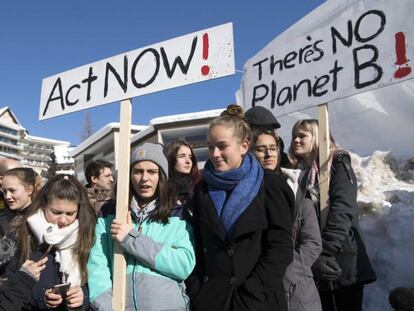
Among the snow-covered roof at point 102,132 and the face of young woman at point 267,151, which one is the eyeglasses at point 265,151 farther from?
the snow-covered roof at point 102,132

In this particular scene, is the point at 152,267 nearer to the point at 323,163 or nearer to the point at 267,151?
the point at 267,151

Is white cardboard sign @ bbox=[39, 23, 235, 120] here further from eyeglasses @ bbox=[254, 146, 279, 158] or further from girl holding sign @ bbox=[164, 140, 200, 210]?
girl holding sign @ bbox=[164, 140, 200, 210]

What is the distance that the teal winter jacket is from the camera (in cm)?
221

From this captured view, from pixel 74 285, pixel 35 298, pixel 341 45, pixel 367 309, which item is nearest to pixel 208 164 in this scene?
pixel 74 285

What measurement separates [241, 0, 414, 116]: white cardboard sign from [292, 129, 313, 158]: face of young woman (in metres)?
0.20

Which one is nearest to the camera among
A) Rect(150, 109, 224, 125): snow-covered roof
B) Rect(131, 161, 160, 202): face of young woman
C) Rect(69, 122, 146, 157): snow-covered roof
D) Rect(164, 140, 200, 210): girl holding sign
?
Rect(131, 161, 160, 202): face of young woman

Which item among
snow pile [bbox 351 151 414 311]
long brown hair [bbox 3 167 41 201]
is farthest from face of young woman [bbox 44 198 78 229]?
snow pile [bbox 351 151 414 311]

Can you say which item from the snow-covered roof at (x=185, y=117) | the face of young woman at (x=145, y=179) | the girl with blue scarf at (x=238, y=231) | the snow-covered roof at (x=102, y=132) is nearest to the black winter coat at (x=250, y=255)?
the girl with blue scarf at (x=238, y=231)

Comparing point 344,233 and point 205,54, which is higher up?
point 205,54

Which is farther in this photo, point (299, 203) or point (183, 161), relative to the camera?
point (183, 161)

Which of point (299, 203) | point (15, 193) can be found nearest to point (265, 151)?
point (299, 203)

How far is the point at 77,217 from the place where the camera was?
8.44ft

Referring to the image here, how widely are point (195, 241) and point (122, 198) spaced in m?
0.49

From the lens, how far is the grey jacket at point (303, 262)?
7.88 ft
